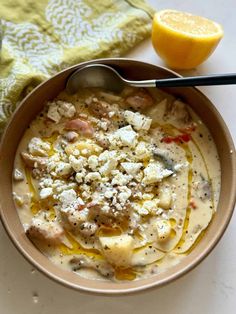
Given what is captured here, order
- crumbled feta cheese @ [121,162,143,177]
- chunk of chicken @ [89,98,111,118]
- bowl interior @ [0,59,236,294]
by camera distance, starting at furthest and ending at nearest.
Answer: chunk of chicken @ [89,98,111,118]
crumbled feta cheese @ [121,162,143,177]
bowl interior @ [0,59,236,294]

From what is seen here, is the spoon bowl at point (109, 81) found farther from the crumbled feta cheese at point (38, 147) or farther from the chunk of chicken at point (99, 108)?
the crumbled feta cheese at point (38, 147)

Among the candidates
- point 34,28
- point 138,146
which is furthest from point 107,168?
point 34,28

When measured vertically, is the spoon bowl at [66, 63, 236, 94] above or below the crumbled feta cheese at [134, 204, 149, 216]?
above

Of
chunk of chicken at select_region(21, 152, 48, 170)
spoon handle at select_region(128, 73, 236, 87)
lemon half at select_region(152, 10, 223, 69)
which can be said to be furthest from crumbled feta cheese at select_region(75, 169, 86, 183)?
lemon half at select_region(152, 10, 223, 69)

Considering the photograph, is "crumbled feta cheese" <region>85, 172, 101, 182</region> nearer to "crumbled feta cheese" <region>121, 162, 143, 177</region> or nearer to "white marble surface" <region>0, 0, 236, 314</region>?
"crumbled feta cheese" <region>121, 162, 143, 177</region>

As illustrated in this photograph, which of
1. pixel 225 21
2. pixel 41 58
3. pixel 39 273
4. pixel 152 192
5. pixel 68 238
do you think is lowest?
pixel 39 273

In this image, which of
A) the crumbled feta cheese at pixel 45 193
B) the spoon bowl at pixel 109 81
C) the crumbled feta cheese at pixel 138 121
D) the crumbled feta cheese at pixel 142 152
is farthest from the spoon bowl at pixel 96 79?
the crumbled feta cheese at pixel 45 193

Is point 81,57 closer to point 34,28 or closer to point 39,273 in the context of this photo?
point 34,28
